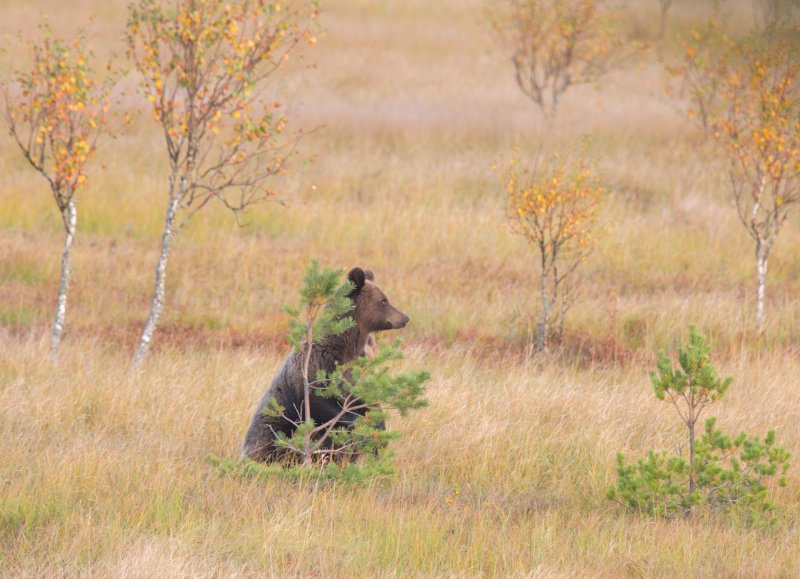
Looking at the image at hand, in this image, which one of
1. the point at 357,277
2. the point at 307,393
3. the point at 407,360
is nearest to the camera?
the point at 307,393

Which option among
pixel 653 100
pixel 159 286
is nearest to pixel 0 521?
pixel 159 286

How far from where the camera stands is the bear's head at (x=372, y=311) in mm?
7355

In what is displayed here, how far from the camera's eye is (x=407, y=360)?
11.1 metres

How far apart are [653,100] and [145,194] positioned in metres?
19.0

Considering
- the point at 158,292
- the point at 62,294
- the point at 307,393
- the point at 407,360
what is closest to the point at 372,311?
the point at 307,393

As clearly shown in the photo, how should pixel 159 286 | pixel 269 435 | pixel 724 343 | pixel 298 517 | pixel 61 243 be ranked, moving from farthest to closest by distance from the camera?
pixel 61 243 < pixel 724 343 < pixel 159 286 < pixel 269 435 < pixel 298 517

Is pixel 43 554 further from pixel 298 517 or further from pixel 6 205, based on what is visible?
pixel 6 205

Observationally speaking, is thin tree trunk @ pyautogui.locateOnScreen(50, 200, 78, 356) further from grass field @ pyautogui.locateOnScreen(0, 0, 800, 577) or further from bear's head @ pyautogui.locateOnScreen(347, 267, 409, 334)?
bear's head @ pyautogui.locateOnScreen(347, 267, 409, 334)

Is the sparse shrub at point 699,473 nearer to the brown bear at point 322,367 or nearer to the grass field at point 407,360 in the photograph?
the grass field at point 407,360

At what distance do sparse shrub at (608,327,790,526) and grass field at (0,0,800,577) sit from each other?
206 millimetres

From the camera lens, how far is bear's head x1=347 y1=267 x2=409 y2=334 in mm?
7355

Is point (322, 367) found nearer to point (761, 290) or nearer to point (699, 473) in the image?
point (699, 473)

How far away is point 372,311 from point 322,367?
0.55 m

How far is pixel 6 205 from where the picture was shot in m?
17.8
